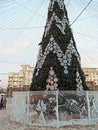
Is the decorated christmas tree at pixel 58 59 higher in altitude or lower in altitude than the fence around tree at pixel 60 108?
higher

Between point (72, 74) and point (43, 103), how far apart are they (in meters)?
1.77

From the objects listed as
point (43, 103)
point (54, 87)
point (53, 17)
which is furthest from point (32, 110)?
point (53, 17)

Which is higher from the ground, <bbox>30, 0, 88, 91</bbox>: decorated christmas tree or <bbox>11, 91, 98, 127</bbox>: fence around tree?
<bbox>30, 0, 88, 91</bbox>: decorated christmas tree

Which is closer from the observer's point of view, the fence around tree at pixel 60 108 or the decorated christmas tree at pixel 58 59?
the fence around tree at pixel 60 108

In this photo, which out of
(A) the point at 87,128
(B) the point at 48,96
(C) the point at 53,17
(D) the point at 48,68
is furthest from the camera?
(C) the point at 53,17

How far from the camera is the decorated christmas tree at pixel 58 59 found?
9.96 meters

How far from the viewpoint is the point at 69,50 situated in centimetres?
1049

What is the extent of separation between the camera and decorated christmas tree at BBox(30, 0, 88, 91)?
32.7 feet

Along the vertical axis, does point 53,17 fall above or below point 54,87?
above

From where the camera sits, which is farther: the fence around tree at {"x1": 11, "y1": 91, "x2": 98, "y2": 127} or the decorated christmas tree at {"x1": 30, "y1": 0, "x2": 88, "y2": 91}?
the decorated christmas tree at {"x1": 30, "y1": 0, "x2": 88, "y2": 91}

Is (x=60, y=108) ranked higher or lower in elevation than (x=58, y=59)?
lower

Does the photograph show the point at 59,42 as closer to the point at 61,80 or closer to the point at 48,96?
the point at 61,80

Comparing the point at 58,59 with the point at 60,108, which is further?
the point at 58,59

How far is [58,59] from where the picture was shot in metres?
10.2
